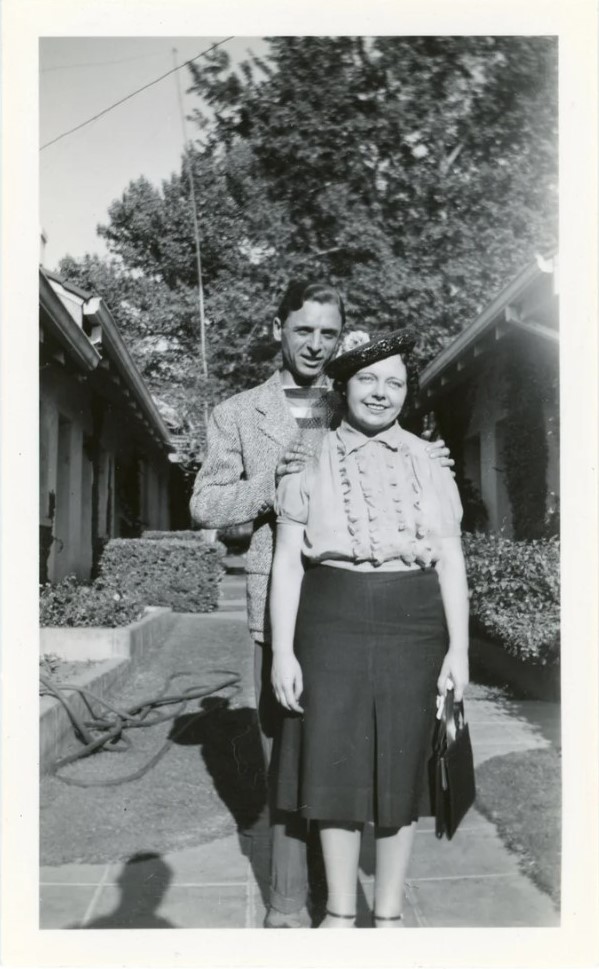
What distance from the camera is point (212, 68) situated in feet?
10.5

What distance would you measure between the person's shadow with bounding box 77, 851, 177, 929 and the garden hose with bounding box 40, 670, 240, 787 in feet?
2.49

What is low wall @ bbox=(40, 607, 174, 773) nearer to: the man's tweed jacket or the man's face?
the man's tweed jacket

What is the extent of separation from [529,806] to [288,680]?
5.46 feet

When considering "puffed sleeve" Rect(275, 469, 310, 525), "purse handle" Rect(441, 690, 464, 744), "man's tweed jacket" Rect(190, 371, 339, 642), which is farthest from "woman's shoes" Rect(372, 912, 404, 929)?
→ "puffed sleeve" Rect(275, 469, 310, 525)

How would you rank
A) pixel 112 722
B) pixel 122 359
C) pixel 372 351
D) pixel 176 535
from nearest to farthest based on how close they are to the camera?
pixel 372 351 → pixel 112 722 → pixel 122 359 → pixel 176 535

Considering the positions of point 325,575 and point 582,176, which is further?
point 582,176

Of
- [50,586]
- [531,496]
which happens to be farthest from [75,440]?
Result: [531,496]

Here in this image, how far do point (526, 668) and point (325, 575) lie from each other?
11.1 ft

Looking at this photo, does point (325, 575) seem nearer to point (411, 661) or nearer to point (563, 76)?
point (411, 661)

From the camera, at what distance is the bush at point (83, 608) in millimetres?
5441

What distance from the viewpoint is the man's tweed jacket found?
7.32 ft

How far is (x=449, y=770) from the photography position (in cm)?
200

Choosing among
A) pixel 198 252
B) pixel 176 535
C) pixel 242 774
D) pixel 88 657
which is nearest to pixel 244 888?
pixel 242 774

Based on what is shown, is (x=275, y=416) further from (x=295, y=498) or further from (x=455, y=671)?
(x=455, y=671)
